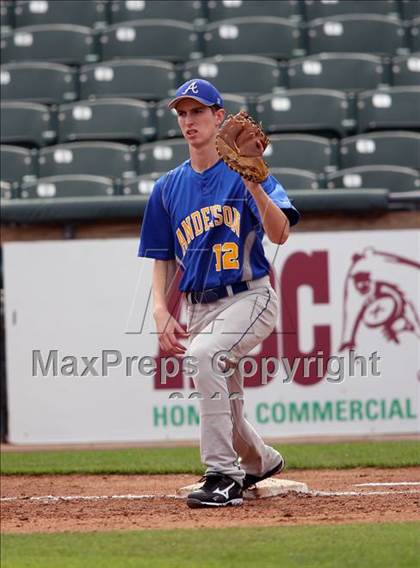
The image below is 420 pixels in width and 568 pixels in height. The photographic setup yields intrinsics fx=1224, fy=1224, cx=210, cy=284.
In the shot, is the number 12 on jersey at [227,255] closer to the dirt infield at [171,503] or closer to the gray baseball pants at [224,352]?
the gray baseball pants at [224,352]

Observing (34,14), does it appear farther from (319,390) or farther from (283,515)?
(283,515)

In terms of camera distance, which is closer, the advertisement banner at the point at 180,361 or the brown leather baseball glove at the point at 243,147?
the brown leather baseball glove at the point at 243,147

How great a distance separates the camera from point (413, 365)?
28.8ft

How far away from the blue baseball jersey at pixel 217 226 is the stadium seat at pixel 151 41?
727 cm

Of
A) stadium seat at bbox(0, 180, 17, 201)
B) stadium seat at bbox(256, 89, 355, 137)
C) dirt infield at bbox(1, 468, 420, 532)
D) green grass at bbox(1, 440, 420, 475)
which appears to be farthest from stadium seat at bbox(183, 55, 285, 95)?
dirt infield at bbox(1, 468, 420, 532)

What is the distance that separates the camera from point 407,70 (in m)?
11.9

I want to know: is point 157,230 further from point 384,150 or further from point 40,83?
point 40,83

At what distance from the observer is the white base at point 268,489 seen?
574 cm

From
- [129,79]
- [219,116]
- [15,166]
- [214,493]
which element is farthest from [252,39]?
[214,493]

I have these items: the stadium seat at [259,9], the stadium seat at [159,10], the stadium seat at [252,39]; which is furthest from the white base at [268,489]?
the stadium seat at [159,10]

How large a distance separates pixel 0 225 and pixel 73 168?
1.83m

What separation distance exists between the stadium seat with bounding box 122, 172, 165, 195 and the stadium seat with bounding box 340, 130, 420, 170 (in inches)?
73.4

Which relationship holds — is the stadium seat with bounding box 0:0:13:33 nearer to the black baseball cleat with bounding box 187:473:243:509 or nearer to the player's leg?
the player's leg

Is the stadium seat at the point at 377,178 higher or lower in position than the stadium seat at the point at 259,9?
lower
